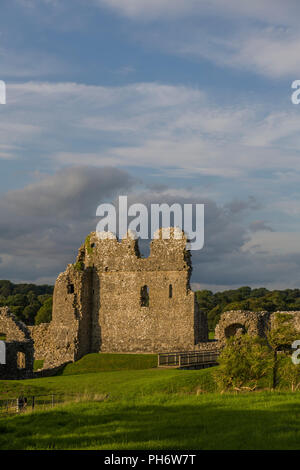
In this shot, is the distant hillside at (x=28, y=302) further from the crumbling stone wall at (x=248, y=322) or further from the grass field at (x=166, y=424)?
the grass field at (x=166, y=424)

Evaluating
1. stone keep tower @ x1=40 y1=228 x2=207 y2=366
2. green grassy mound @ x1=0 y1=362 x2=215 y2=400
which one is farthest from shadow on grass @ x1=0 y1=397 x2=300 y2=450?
stone keep tower @ x1=40 y1=228 x2=207 y2=366

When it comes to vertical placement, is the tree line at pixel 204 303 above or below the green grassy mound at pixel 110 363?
above

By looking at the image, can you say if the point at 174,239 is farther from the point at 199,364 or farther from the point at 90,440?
the point at 90,440

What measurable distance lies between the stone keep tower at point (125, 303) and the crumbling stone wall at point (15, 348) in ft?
10.8

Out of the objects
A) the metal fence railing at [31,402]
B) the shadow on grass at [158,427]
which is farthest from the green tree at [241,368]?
the metal fence railing at [31,402]

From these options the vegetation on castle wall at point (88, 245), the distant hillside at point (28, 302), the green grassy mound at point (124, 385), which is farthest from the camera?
the distant hillside at point (28, 302)

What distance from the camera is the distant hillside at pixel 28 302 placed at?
6500cm

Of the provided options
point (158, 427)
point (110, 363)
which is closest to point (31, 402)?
point (158, 427)

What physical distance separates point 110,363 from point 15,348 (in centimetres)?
685

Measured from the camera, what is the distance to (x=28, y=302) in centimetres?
9069

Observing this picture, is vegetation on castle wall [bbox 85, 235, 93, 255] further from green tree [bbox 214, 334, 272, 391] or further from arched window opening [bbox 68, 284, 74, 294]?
green tree [bbox 214, 334, 272, 391]

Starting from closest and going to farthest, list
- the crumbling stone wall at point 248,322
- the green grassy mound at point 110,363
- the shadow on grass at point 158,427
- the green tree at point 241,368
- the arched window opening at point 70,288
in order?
1. the shadow on grass at point 158,427
2. the green tree at point 241,368
3. the green grassy mound at point 110,363
4. the crumbling stone wall at point 248,322
5. the arched window opening at point 70,288

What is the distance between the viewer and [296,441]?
10.4m

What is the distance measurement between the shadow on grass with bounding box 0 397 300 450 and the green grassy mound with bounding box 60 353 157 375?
21693 mm
